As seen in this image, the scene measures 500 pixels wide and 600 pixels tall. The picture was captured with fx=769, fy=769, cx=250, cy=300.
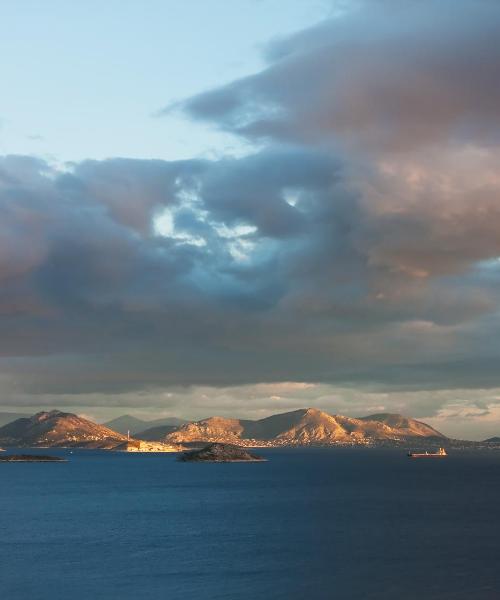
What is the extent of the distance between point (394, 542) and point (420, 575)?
98.6 ft

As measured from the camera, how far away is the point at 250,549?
126 meters

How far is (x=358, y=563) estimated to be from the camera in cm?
11119

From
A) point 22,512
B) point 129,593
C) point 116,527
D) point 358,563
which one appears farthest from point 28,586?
point 22,512

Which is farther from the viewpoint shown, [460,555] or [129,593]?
[460,555]

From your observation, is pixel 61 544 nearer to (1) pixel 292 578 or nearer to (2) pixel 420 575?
(1) pixel 292 578

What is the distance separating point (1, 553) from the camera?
12144 cm

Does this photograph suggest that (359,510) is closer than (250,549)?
No

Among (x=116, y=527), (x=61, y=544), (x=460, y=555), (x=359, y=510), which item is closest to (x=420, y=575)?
(x=460, y=555)

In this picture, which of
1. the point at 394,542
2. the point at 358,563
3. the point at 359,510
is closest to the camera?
the point at 358,563

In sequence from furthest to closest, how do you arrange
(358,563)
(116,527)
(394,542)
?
(116,527) → (394,542) → (358,563)

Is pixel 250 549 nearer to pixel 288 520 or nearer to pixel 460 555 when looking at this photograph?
pixel 460 555

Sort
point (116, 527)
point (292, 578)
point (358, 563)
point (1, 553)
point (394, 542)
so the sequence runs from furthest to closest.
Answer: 1. point (116, 527)
2. point (394, 542)
3. point (1, 553)
4. point (358, 563)
5. point (292, 578)

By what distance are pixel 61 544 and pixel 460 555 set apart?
6618 centimetres

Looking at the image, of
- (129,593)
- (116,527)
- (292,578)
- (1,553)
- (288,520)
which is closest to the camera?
(129,593)
